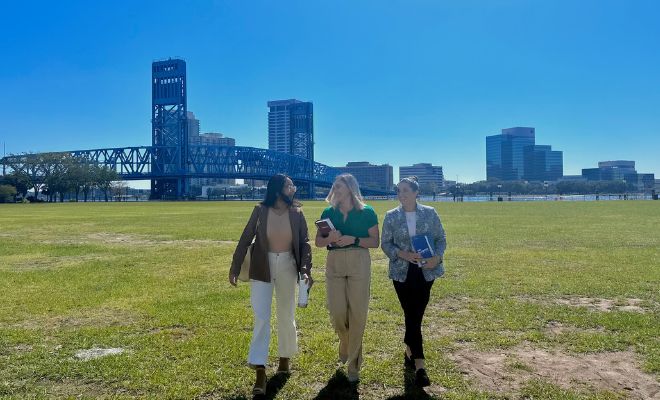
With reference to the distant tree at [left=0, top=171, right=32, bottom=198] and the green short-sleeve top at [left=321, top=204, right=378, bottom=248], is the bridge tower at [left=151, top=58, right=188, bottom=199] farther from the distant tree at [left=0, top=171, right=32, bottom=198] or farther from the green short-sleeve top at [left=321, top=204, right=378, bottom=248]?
the green short-sleeve top at [left=321, top=204, right=378, bottom=248]

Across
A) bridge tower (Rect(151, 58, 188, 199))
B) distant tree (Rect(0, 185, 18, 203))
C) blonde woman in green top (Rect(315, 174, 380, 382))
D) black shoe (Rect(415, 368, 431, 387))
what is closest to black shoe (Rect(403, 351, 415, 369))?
black shoe (Rect(415, 368, 431, 387))

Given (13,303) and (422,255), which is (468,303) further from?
(13,303)

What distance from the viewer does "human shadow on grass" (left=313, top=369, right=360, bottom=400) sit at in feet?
16.0

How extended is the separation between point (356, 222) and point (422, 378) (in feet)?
5.50

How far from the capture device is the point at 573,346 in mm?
6242

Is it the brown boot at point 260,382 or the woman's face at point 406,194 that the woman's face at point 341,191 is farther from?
the brown boot at point 260,382

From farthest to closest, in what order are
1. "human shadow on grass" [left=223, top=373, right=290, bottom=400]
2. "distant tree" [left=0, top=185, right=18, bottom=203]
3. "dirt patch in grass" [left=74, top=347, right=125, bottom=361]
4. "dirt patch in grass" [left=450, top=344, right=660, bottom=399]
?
"distant tree" [left=0, top=185, right=18, bottom=203] → "dirt patch in grass" [left=74, top=347, right=125, bottom=361] → "dirt patch in grass" [left=450, top=344, right=660, bottom=399] → "human shadow on grass" [left=223, top=373, right=290, bottom=400]

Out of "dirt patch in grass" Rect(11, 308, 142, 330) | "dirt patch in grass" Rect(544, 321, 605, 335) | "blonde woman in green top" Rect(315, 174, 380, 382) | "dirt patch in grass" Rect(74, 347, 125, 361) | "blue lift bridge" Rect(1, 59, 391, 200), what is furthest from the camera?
"blue lift bridge" Rect(1, 59, 391, 200)

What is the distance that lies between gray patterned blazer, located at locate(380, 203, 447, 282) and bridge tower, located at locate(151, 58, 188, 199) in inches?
5193

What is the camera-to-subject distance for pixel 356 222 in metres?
5.20

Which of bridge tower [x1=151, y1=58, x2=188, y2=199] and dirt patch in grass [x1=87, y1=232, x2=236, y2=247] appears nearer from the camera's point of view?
dirt patch in grass [x1=87, y1=232, x2=236, y2=247]

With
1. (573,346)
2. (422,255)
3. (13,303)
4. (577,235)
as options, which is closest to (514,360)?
(573,346)

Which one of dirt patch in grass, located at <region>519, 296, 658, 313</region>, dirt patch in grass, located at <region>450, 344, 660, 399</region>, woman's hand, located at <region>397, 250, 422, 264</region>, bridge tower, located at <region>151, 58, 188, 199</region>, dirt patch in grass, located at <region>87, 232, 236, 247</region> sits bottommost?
dirt patch in grass, located at <region>450, 344, 660, 399</region>

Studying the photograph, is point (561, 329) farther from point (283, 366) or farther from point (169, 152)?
point (169, 152)
